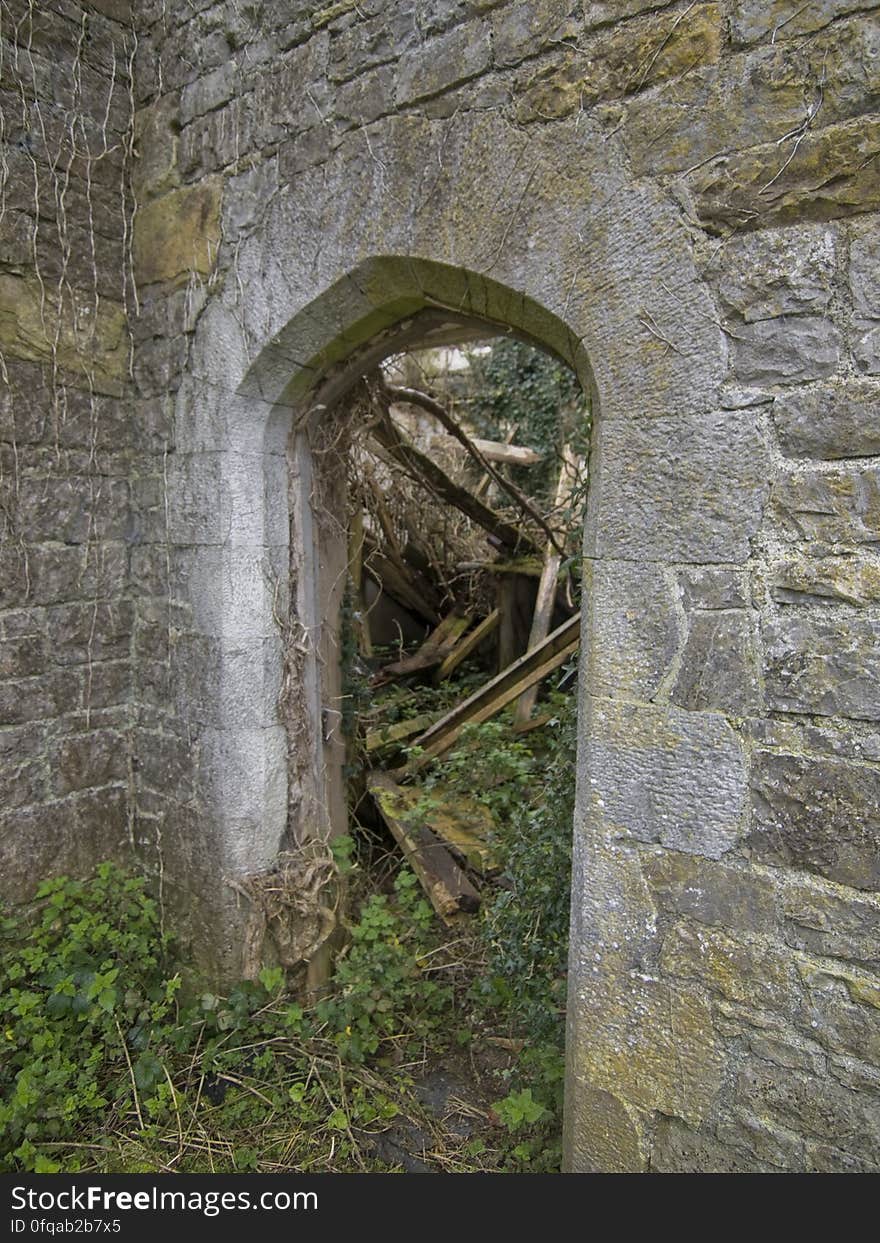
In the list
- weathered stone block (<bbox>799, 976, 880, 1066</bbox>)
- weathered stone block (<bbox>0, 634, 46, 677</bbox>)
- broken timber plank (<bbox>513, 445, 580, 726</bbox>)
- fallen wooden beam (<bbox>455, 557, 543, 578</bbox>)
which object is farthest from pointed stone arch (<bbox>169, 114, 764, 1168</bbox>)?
fallen wooden beam (<bbox>455, 557, 543, 578</bbox>)

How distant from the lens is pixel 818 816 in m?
1.58

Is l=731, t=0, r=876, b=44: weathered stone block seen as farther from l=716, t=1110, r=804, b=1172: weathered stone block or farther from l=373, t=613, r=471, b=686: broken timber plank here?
l=373, t=613, r=471, b=686: broken timber plank

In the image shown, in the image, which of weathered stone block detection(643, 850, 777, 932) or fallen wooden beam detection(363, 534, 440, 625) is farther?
fallen wooden beam detection(363, 534, 440, 625)

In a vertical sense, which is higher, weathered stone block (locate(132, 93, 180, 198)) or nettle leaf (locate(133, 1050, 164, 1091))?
weathered stone block (locate(132, 93, 180, 198))

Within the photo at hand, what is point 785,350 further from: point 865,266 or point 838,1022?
point 838,1022

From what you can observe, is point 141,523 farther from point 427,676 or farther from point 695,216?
point 427,676

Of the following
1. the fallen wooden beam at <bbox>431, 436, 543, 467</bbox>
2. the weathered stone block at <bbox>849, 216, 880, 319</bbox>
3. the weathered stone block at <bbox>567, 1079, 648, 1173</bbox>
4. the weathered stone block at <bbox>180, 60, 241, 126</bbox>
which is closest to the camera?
the weathered stone block at <bbox>849, 216, 880, 319</bbox>

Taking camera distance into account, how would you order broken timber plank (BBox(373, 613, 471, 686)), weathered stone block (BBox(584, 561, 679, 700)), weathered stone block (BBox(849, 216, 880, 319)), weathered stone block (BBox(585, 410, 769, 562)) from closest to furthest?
weathered stone block (BBox(849, 216, 880, 319)) < weathered stone block (BBox(585, 410, 769, 562)) < weathered stone block (BBox(584, 561, 679, 700)) < broken timber plank (BBox(373, 613, 471, 686))

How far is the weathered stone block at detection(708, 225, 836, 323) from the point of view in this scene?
1.52 metres

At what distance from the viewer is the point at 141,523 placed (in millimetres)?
2881

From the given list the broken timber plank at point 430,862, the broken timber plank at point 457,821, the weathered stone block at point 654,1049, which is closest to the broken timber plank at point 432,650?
the broken timber plank at point 457,821

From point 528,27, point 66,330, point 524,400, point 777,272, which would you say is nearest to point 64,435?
point 66,330

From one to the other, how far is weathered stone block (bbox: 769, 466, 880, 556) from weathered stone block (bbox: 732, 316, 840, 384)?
0.68ft

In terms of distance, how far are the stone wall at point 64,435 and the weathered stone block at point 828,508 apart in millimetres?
2322
